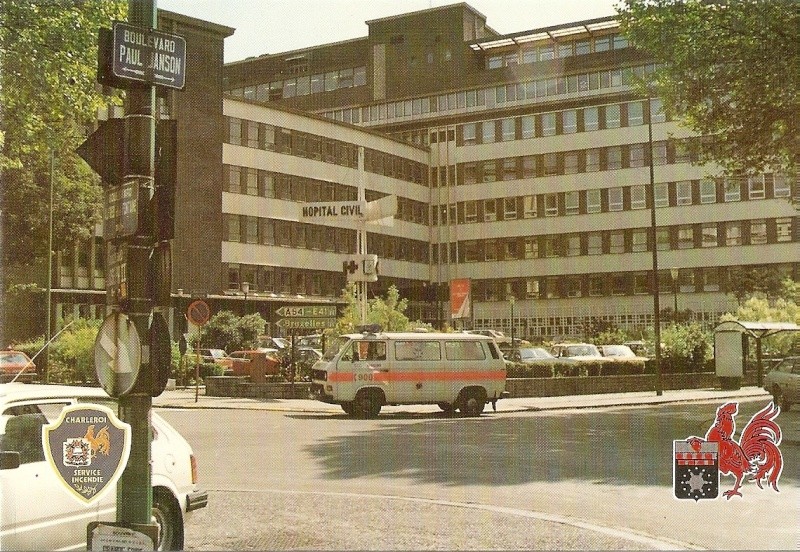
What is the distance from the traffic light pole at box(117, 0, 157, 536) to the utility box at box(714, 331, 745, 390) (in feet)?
98.7

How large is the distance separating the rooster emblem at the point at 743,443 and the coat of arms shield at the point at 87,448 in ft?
17.0

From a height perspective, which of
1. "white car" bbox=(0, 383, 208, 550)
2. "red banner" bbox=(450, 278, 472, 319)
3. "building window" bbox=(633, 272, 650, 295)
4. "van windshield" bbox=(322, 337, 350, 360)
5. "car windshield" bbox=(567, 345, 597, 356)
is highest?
"building window" bbox=(633, 272, 650, 295)

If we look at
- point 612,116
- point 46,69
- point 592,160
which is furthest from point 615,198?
point 46,69

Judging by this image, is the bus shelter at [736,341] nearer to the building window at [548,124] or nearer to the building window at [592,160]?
the building window at [592,160]

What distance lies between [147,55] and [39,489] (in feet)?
10.1

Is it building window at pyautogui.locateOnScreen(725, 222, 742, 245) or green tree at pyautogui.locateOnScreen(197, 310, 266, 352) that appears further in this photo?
building window at pyautogui.locateOnScreen(725, 222, 742, 245)

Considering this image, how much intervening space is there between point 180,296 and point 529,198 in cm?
3086

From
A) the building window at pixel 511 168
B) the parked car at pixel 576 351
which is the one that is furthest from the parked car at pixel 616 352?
the building window at pixel 511 168

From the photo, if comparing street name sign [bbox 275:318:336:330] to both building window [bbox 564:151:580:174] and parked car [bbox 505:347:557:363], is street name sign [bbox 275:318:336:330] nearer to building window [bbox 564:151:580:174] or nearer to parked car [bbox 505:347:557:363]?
parked car [bbox 505:347:557:363]

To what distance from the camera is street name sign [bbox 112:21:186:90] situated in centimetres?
637

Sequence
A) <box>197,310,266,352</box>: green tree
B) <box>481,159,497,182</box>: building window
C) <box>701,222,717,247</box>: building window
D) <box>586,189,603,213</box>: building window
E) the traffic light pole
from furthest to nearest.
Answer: <box>481,159,497,182</box>: building window
<box>586,189,603,213</box>: building window
<box>701,222,717,247</box>: building window
<box>197,310,266,352</box>: green tree
the traffic light pole

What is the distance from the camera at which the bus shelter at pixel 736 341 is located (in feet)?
108

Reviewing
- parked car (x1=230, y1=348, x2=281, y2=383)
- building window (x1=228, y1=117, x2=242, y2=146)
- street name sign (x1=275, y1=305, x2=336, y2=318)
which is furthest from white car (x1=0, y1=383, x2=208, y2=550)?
building window (x1=228, y1=117, x2=242, y2=146)

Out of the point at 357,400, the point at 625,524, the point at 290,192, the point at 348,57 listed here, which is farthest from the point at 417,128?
the point at 625,524
